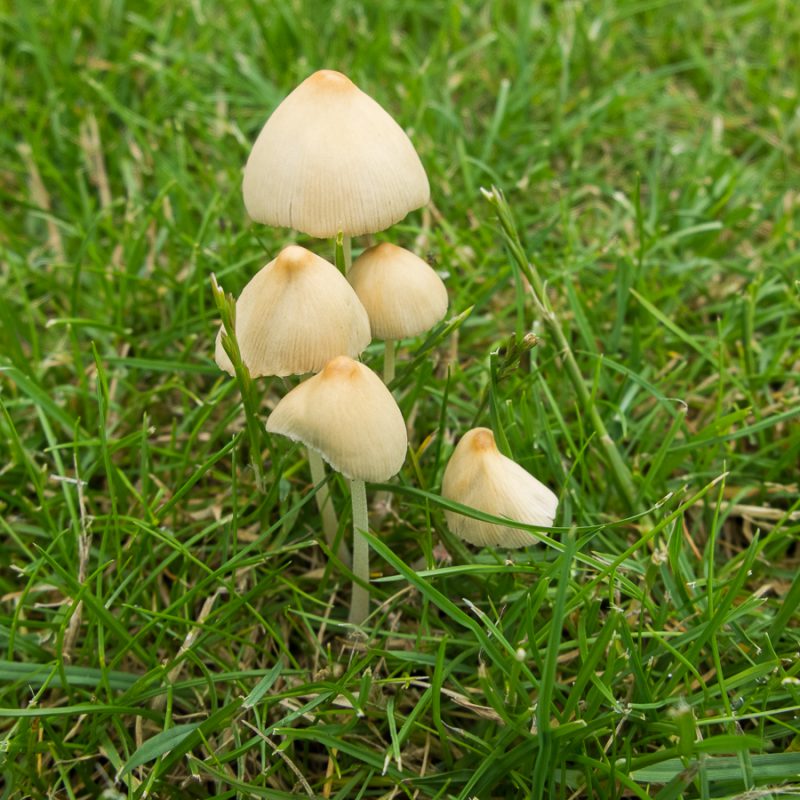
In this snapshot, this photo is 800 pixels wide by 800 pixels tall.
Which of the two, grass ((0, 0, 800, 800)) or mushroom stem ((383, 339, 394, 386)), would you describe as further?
mushroom stem ((383, 339, 394, 386))

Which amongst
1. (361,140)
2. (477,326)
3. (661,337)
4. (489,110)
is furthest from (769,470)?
(489,110)

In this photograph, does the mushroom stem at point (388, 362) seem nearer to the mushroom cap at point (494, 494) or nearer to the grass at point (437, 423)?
the grass at point (437, 423)

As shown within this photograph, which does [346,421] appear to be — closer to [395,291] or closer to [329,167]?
[395,291]

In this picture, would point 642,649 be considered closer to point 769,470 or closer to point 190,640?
point 769,470

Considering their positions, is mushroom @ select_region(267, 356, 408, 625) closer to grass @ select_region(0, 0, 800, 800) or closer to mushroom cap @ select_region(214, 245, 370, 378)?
mushroom cap @ select_region(214, 245, 370, 378)

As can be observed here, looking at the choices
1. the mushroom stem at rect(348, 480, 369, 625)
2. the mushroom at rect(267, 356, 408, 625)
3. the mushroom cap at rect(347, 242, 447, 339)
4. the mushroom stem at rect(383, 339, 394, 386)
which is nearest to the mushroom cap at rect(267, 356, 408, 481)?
the mushroom at rect(267, 356, 408, 625)

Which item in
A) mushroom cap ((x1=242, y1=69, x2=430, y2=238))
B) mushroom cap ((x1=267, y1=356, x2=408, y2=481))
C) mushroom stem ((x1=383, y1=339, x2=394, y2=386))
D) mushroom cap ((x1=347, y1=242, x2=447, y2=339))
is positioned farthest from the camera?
mushroom stem ((x1=383, y1=339, x2=394, y2=386))

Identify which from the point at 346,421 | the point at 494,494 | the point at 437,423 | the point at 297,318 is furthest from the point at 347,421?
the point at 437,423
